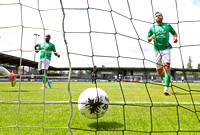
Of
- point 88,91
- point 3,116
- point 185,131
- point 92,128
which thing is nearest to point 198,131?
point 185,131

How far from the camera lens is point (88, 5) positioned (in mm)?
2303

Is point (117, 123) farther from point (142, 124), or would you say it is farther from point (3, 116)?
point (3, 116)

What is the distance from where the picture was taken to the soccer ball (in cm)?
200

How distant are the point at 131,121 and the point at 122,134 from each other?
0.46 metres

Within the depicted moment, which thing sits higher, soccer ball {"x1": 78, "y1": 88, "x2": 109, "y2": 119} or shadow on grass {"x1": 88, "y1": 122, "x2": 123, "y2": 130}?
soccer ball {"x1": 78, "y1": 88, "x2": 109, "y2": 119}

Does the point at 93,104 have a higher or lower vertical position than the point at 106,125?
higher

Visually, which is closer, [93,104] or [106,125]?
[106,125]

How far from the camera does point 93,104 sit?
2035mm

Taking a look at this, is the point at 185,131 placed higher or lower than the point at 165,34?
lower

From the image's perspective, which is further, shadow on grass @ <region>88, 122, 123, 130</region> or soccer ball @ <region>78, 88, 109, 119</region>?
soccer ball @ <region>78, 88, 109, 119</region>

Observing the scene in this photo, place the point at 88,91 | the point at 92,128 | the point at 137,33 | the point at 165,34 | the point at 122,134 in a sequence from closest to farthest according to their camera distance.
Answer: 1. the point at 122,134
2. the point at 92,128
3. the point at 88,91
4. the point at 137,33
5. the point at 165,34

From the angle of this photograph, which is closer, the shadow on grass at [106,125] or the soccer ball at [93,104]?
the shadow on grass at [106,125]

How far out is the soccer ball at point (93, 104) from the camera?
2.00 metres

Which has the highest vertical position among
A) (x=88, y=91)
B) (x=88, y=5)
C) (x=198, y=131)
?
(x=88, y=5)
